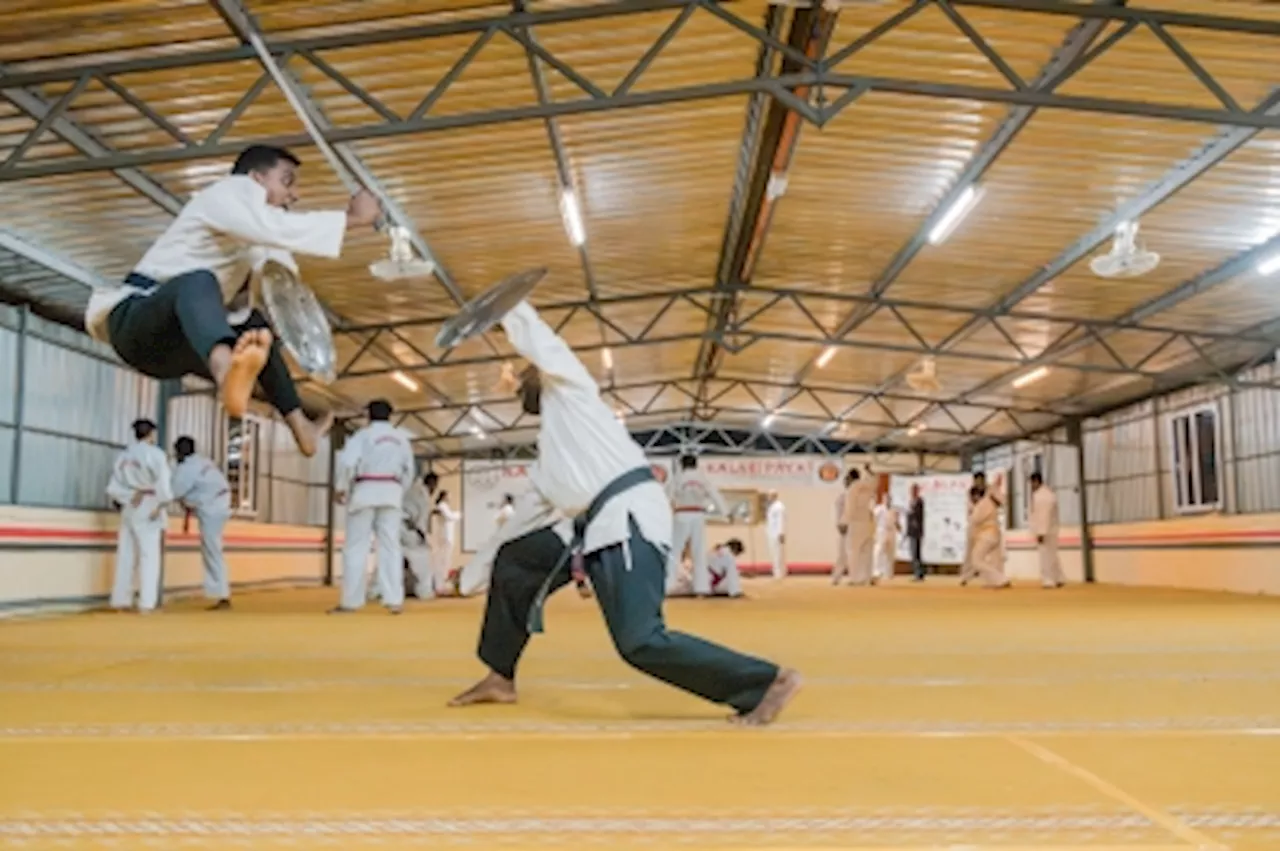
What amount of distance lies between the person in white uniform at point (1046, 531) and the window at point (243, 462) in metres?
13.0

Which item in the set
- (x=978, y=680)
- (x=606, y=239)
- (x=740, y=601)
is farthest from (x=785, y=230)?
(x=978, y=680)

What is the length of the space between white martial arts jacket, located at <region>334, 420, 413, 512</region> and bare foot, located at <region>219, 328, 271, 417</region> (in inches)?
274

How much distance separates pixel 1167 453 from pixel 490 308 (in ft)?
61.9

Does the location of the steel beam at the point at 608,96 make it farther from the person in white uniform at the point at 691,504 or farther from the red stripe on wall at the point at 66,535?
the person in white uniform at the point at 691,504

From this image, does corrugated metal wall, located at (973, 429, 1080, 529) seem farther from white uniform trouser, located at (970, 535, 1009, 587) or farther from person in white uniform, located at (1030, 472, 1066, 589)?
white uniform trouser, located at (970, 535, 1009, 587)

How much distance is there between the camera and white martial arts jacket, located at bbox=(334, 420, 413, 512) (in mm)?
10508

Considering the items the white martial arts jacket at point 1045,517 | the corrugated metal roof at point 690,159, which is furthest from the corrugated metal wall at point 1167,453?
the white martial arts jacket at point 1045,517

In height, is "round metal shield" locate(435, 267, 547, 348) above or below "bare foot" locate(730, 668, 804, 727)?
above

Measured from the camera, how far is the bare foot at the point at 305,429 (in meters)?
3.95

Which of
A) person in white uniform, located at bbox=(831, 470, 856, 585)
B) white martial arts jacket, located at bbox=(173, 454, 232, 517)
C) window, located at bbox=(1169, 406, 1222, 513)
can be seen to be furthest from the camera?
person in white uniform, located at bbox=(831, 470, 856, 585)

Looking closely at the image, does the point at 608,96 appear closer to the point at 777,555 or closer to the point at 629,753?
the point at 629,753

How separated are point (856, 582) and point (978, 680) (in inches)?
591

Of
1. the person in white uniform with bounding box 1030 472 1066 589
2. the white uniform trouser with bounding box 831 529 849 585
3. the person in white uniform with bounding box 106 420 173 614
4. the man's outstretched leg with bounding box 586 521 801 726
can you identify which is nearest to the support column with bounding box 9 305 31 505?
the person in white uniform with bounding box 106 420 173 614

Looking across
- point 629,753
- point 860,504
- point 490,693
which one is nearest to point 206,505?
point 490,693
